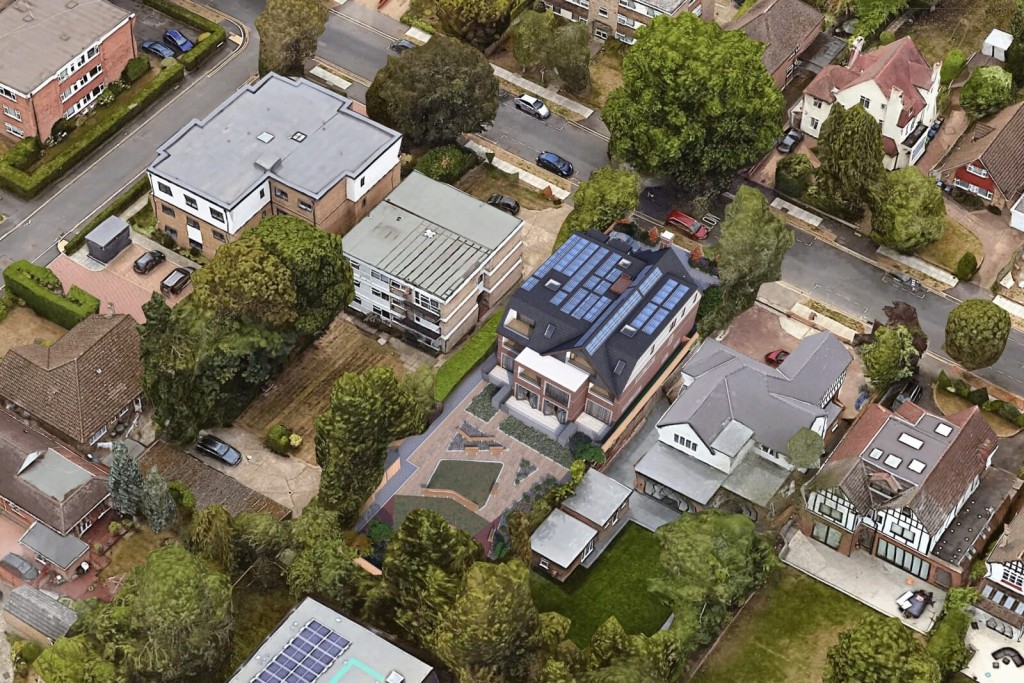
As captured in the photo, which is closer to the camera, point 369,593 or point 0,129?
point 369,593

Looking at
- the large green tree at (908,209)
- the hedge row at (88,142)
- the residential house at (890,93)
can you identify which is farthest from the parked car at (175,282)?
the large green tree at (908,209)

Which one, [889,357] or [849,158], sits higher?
[849,158]

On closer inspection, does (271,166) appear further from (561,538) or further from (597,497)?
(561,538)

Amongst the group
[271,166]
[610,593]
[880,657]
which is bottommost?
[610,593]

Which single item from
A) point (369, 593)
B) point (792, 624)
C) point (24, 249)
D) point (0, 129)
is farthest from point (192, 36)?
point (792, 624)

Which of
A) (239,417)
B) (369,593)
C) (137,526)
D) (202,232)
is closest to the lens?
(369,593)

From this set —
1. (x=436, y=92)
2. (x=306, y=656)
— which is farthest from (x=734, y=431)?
(x=436, y=92)

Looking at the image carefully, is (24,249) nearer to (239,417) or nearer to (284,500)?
(239,417)

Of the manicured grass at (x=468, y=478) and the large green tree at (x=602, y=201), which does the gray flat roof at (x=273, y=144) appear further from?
the manicured grass at (x=468, y=478)
